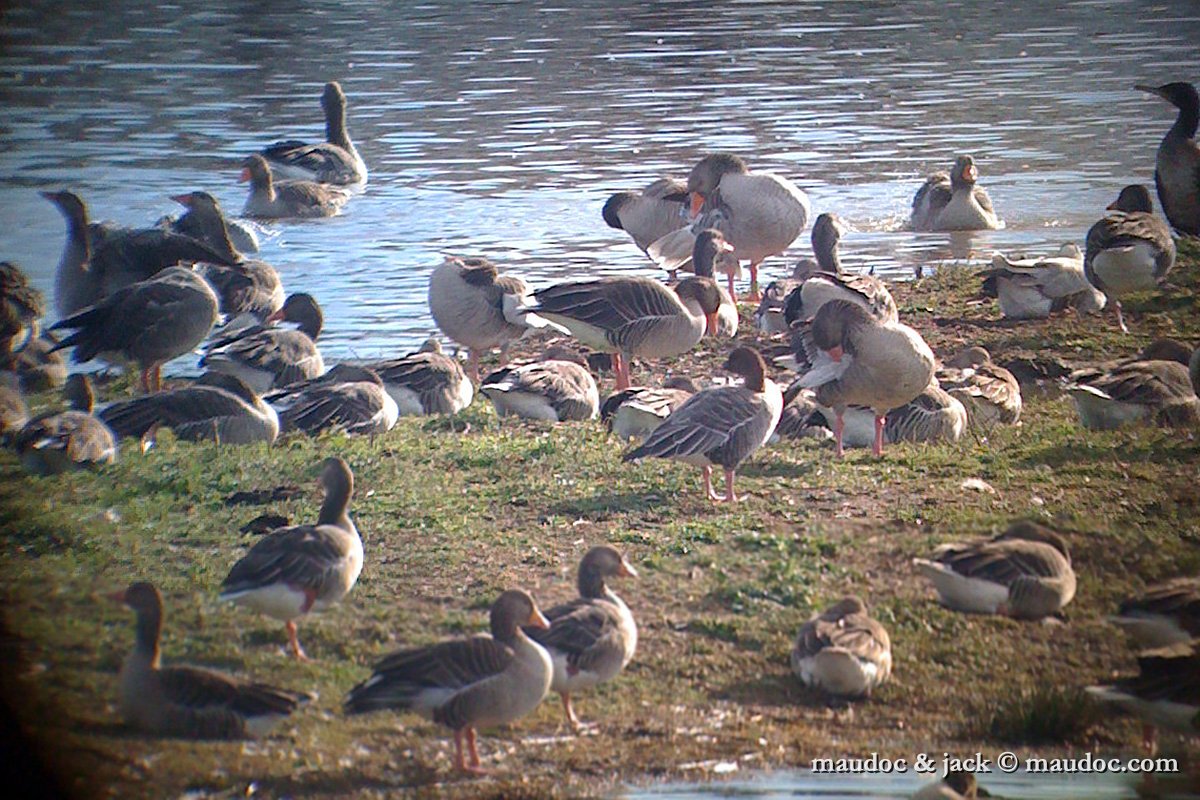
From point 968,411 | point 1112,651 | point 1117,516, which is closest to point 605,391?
point 968,411

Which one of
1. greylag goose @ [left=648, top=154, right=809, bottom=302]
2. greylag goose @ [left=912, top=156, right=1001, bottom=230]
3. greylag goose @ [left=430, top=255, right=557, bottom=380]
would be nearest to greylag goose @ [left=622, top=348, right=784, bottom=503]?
greylag goose @ [left=430, top=255, right=557, bottom=380]

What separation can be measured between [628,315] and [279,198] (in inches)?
432

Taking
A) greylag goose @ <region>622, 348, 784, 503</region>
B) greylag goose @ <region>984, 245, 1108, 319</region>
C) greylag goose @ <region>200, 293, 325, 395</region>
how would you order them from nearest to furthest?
1. greylag goose @ <region>622, 348, 784, 503</region>
2. greylag goose @ <region>200, 293, 325, 395</region>
3. greylag goose @ <region>984, 245, 1108, 319</region>

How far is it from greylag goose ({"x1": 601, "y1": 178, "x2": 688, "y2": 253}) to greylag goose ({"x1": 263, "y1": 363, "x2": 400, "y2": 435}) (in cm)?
641

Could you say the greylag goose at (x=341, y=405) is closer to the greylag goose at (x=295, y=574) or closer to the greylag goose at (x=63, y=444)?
the greylag goose at (x=63, y=444)

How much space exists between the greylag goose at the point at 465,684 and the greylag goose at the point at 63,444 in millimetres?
4588

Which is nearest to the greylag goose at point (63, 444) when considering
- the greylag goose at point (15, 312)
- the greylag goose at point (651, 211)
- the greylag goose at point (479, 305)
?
the greylag goose at point (15, 312)

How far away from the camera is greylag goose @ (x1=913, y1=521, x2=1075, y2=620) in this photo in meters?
8.12

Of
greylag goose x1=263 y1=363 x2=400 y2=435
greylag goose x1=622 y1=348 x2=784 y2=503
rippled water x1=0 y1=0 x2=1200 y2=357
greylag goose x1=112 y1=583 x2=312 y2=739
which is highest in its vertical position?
greylag goose x1=112 y1=583 x2=312 y2=739

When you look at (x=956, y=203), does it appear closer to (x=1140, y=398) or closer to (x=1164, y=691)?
(x=1140, y=398)

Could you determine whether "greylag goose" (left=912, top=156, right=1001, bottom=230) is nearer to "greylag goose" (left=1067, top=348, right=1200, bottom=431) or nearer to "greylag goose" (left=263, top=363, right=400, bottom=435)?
"greylag goose" (left=1067, top=348, right=1200, bottom=431)

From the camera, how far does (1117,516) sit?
31.8ft

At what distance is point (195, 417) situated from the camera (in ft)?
38.6

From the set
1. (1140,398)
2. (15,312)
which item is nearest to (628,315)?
(1140,398)
